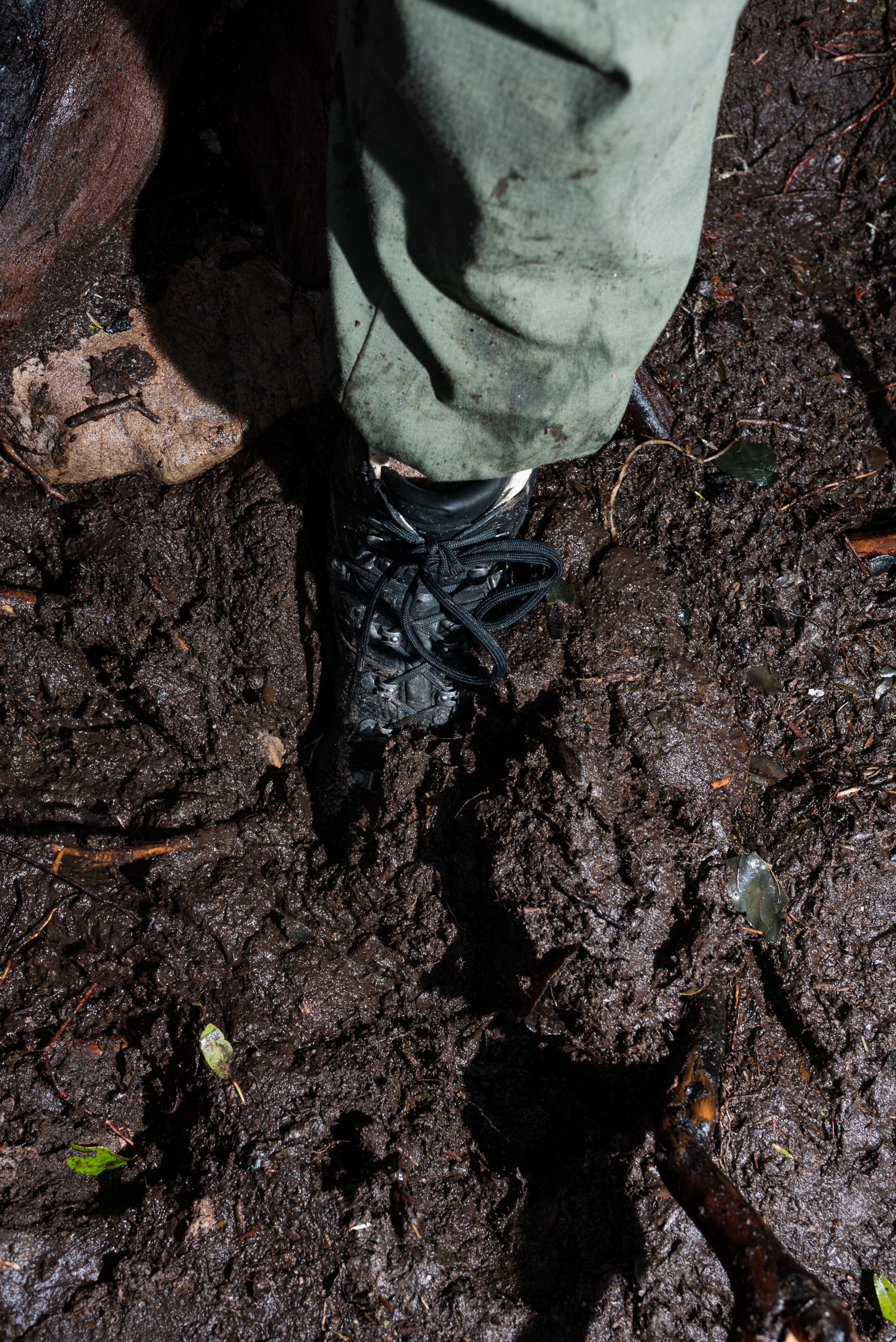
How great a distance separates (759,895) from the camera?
1.67 m

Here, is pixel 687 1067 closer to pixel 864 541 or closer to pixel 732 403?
pixel 864 541

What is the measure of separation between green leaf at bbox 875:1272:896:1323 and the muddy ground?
0.02 meters

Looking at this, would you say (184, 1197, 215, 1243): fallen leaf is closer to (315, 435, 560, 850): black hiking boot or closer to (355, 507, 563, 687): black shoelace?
(315, 435, 560, 850): black hiking boot

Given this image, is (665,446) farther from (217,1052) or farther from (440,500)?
(217,1052)

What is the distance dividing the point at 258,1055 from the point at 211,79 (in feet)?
8.13

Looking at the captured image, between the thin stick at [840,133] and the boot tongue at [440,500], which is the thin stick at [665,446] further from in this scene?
the thin stick at [840,133]

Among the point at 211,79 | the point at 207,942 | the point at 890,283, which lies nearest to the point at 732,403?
the point at 890,283

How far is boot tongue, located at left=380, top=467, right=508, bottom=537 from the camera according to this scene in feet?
5.04

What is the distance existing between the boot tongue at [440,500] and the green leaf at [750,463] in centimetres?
78

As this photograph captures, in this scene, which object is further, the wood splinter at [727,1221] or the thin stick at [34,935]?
the thin stick at [34,935]

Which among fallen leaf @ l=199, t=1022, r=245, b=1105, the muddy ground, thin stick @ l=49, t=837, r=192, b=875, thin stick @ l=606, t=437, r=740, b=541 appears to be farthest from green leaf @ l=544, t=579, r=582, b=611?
fallen leaf @ l=199, t=1022, r=245, b=1105

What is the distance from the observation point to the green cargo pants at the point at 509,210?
861 millimetres

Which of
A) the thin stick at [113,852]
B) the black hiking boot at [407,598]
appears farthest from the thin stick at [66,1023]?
the black hiking boot at [407,598]

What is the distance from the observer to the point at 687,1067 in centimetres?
148
